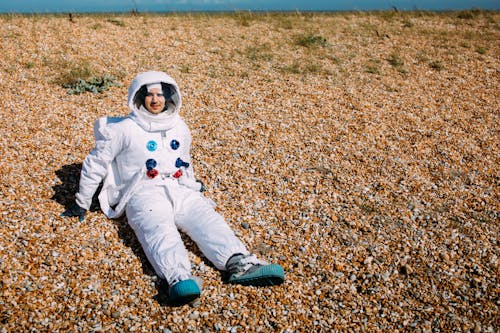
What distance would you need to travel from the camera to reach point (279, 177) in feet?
20.7

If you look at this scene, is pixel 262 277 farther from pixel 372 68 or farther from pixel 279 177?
pixel 372 68

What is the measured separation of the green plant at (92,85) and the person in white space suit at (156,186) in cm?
415

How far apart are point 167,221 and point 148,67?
652cm

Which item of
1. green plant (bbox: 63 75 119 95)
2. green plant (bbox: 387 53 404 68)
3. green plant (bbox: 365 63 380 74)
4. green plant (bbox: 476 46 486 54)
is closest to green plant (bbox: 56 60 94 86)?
green plant (bbox: 63 75 119 95)

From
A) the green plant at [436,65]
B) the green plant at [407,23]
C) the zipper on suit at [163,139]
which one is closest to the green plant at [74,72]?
the zipper on suit at [163,139]

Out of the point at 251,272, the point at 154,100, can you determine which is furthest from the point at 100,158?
the point at 251,272

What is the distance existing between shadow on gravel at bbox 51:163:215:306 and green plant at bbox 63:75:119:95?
291 cm

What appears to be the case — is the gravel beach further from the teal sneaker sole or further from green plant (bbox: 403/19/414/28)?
green plant (bbox: 403/19/414/28)

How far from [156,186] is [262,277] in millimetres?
1615

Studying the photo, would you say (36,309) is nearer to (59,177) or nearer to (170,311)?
(170,311)

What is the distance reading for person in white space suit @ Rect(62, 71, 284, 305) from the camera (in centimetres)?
416

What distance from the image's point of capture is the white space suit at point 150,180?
431 centimetres

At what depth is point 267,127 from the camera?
763cm

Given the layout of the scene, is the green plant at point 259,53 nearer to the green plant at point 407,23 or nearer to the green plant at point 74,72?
the green plant at point 74,72
